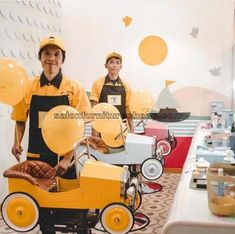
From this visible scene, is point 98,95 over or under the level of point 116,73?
under

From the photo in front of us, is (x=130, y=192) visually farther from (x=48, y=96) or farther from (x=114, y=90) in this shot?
A: (x=114, y=90)

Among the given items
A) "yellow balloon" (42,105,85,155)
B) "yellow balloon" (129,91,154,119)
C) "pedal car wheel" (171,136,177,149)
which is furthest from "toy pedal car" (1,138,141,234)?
"pedal car wheel" (171,136,177,149)

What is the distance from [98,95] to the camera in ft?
17.0

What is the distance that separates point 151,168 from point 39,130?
4.94 ft

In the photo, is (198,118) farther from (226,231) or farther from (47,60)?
(226,231)

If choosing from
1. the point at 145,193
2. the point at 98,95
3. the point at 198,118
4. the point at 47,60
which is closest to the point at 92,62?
the point at 98,95

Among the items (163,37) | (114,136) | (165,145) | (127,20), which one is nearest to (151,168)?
(114,136)

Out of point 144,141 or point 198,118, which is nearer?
point 144,141

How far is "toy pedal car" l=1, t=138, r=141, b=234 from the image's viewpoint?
2699 millimetres

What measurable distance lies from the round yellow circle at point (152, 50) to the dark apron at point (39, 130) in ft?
9.19

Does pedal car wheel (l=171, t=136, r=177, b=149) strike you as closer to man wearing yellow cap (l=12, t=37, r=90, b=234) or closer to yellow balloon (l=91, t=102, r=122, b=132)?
yellow balloon (l=91, t=102, r=122, b=132)

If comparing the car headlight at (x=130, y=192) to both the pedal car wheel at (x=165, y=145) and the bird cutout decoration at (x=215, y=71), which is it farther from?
the bird cutout decoration at (x=215, y=71)

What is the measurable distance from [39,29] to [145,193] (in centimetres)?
267

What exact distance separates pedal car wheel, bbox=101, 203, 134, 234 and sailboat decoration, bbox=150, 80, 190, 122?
10.7 ft
